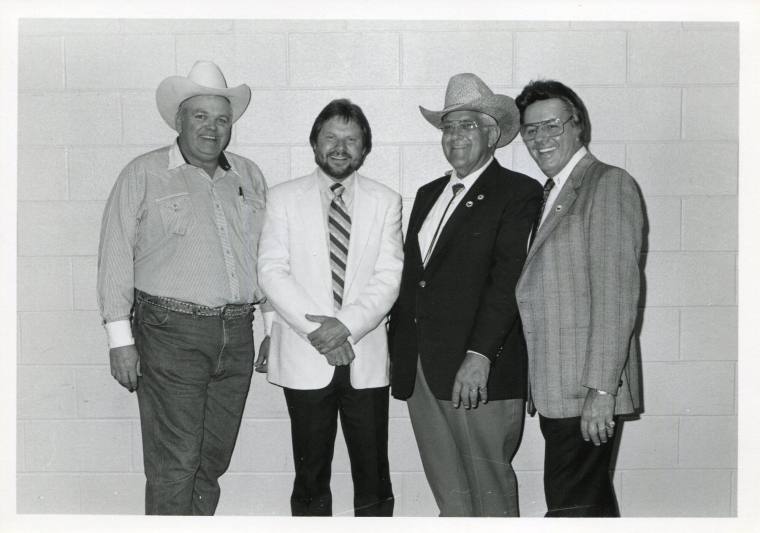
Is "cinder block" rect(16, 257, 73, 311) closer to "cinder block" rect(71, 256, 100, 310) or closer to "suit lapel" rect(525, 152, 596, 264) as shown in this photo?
"cinder block" rect(71, 256, 100, 310)

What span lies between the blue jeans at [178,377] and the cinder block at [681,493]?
73.3 inches

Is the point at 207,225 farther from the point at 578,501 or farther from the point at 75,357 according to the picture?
the point at 578,501

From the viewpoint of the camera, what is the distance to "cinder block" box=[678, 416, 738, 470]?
3.05 metres

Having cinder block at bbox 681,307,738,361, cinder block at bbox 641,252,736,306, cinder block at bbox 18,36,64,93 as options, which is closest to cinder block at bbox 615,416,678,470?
cinder block at bbox 681,307,738,361

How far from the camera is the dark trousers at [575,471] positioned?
2213 millimetres

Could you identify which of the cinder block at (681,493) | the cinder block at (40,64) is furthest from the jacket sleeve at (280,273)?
the cinder block at (681,493)

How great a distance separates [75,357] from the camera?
9.93 ft

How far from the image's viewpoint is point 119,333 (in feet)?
8.25

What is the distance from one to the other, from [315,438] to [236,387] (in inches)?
16.4

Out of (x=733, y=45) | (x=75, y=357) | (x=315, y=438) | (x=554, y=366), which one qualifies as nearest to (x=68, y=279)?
(x=75, y=357)

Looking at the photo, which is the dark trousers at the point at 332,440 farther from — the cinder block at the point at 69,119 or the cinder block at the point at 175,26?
the cinder block at the point at 175,26

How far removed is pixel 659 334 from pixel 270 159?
6.11 feet

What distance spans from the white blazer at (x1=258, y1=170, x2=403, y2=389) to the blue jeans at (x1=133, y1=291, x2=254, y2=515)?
0.69 feet

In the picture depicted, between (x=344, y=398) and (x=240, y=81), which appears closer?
(x=344, y=398)
